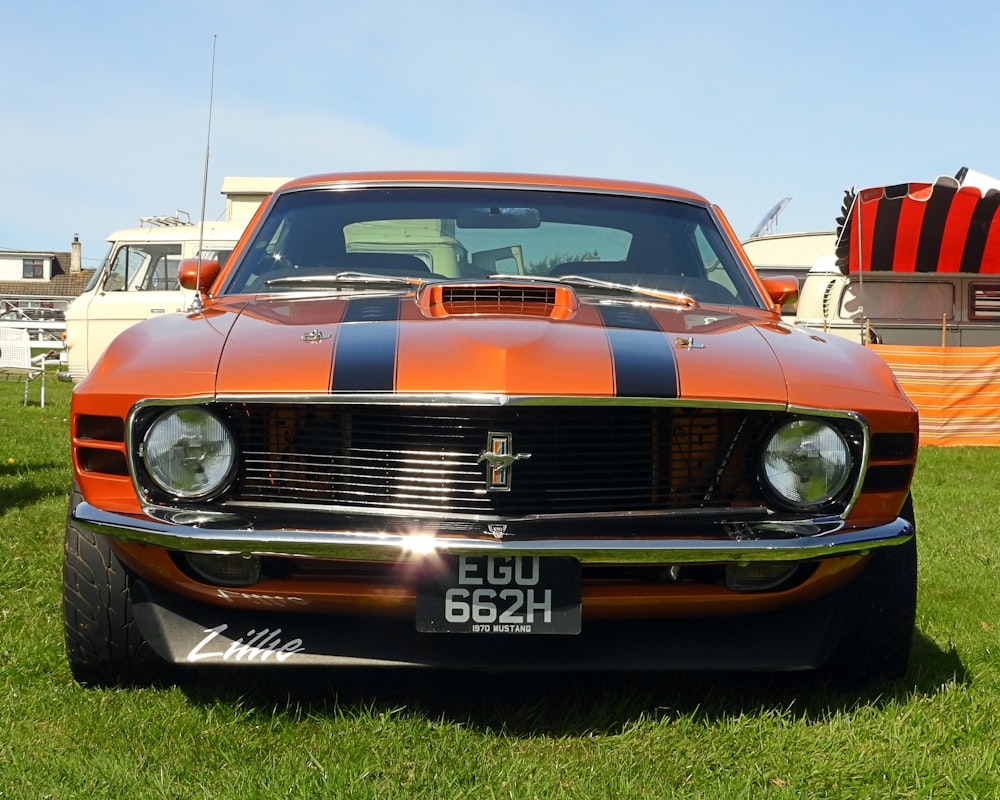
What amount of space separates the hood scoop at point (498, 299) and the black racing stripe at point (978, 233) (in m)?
9.29

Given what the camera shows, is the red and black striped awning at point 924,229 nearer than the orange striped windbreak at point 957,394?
No

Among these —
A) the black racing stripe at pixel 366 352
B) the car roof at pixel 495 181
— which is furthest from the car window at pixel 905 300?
the black racing stripe at pixel 366 352

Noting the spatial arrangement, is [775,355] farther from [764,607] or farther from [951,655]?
[951,655]

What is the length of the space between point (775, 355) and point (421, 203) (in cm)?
147

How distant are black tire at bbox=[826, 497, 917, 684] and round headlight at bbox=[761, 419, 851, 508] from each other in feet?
1.05

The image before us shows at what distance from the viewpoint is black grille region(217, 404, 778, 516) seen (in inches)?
91.7

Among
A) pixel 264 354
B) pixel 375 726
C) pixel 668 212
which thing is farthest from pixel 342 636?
pixel 668 212

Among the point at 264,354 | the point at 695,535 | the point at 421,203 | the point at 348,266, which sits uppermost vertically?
the point at 421,203

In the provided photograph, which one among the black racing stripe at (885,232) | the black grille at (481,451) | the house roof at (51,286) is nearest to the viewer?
the black grille at (481,451)

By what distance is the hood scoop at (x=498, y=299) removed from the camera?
2.75m

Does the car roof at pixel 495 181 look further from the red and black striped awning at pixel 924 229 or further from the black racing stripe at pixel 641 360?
the red and black striped awning at pixel 924 229

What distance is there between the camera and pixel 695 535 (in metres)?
2.33

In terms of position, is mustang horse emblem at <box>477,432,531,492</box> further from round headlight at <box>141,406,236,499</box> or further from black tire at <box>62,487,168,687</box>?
black tire at <box>62,487,168,687</box>

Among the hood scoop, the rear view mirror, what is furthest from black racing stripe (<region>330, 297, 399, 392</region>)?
the rear view mirror
